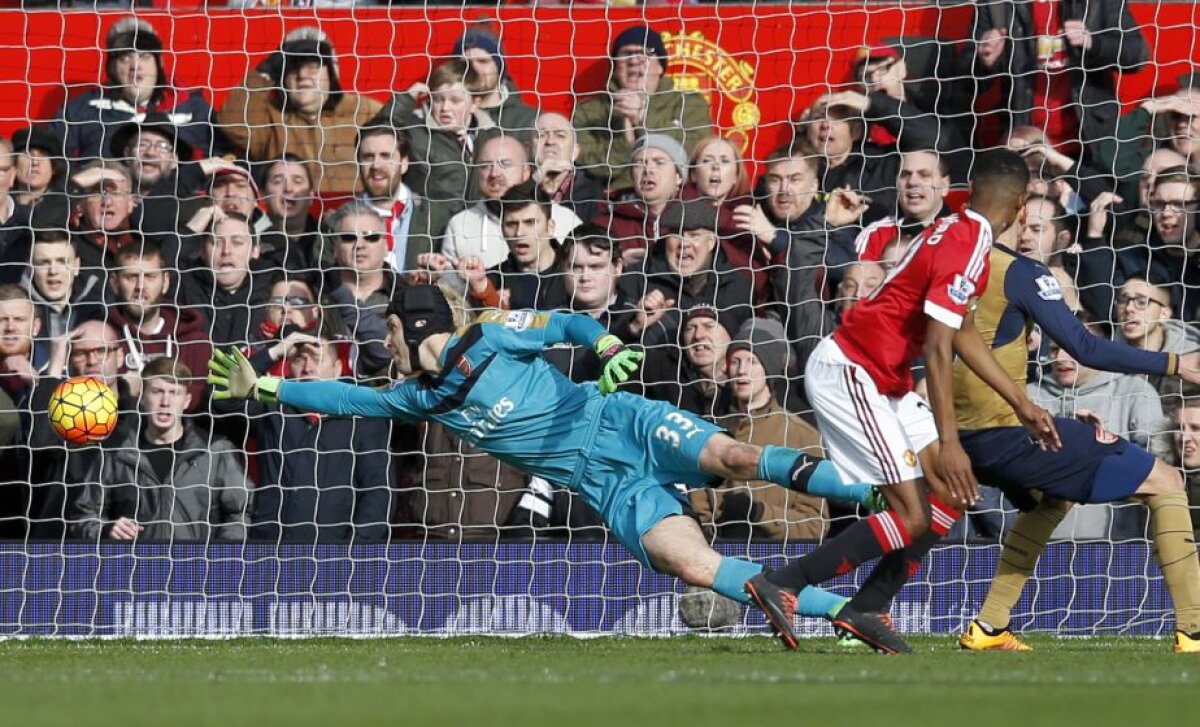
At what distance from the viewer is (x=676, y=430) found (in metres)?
7.57

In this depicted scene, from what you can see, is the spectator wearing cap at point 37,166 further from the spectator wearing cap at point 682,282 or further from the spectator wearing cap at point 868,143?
the spectator wearing cap at point 868,143

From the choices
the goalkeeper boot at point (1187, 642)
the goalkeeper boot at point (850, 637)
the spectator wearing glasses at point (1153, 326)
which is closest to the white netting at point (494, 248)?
the spectator wearing glasses at point (1153, 326)

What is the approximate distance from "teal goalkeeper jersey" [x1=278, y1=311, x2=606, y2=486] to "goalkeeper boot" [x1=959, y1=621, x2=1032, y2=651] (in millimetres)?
1796

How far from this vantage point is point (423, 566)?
9.46 metres

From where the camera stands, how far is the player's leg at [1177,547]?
7.09 metres

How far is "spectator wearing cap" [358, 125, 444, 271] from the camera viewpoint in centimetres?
1067

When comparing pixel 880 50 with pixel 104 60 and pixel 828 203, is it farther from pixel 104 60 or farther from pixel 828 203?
pixel 104 60

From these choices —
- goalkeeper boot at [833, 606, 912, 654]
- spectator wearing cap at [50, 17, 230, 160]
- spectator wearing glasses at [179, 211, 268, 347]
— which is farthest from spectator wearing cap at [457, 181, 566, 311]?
goalkeeper boot at [833, 606, 912, 654]

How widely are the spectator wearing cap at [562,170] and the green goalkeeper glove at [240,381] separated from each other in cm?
283

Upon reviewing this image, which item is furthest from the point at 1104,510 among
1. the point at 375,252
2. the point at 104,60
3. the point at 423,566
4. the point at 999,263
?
the point at 104,60

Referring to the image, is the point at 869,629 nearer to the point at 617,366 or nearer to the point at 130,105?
the point at 617,366

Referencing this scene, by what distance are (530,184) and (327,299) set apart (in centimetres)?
137

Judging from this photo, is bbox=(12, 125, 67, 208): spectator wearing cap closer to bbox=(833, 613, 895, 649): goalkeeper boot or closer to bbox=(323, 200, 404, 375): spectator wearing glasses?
bbox=(323, 200, 404, 375): spectator wearing glasses

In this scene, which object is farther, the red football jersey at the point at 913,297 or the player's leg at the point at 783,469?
the player's leg at the point at 783,469
